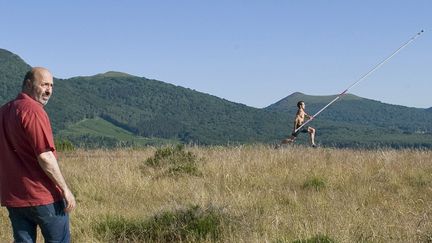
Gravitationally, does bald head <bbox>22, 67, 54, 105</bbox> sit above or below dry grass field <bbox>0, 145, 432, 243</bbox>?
above

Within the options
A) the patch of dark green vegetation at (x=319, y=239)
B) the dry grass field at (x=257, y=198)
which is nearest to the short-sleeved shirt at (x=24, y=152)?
the dry grass field at (x=257, y=198)

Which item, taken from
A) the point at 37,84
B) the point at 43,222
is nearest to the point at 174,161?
the point at 43,222

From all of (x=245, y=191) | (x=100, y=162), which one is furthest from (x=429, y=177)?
(x=100, y=162)

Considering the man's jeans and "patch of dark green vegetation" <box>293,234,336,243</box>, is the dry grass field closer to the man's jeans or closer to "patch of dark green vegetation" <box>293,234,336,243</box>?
"patch of dark green vegetation" <box>293,234,336,243</box>

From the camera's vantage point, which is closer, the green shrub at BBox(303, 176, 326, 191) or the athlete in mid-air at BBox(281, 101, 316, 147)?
the green shrub at BBox(303, 176, 326, 191)

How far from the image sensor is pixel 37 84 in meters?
4.32

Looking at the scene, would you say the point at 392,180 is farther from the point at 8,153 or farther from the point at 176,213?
the point at 8,153

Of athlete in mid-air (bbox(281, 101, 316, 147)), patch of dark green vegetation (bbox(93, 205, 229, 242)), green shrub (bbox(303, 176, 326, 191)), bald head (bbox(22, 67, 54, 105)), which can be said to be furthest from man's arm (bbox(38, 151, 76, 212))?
athlete in mid-air (bbox(281, 101, 316, 147))

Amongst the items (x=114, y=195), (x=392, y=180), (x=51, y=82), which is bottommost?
(x=114, y=195)

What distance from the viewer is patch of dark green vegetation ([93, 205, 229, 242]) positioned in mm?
6293

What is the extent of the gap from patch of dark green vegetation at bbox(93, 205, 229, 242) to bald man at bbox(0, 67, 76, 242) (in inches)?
70.7

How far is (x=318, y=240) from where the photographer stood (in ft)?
17.3

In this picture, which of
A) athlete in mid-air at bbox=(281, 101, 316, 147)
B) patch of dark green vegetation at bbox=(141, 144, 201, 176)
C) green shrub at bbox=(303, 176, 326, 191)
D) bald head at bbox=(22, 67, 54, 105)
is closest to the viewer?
bald head at bbox=(22, 67, 54, 105)

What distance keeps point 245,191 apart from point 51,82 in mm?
4891
